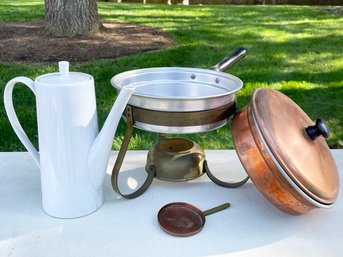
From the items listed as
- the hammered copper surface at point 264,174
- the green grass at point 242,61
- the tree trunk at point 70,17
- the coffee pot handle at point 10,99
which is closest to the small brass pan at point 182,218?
the hammered copper surface at point 264,174

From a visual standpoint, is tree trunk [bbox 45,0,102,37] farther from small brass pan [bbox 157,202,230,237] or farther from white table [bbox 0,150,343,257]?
small brass pan [bbox 157,202,230,237]

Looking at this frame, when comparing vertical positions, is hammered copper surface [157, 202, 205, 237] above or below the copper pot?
below

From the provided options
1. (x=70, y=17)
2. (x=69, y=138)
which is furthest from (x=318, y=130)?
(x=70, y=17)

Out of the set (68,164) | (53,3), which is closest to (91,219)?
(68,164)

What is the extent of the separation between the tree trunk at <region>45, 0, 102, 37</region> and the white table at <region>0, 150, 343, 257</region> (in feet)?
8.45

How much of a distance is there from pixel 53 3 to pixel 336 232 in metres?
3.00

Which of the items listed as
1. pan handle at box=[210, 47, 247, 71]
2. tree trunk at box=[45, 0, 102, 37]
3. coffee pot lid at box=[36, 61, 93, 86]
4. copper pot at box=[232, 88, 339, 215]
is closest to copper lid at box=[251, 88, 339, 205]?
copper pot at box=[232, 88, 339, 215]

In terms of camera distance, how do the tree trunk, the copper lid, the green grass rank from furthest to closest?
the tree trunk
the green grass
the copper lid

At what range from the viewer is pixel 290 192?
27.6 inches

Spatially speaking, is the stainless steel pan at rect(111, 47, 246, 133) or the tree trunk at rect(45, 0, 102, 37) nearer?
the stainless steel pan at rect(111, 47, 246, 133)

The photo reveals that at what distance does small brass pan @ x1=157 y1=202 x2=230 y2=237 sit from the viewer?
751mm

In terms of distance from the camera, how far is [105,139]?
2.49 ft

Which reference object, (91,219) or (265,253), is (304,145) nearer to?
(265,253)

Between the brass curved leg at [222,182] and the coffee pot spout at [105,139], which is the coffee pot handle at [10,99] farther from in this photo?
the brass curved leg at [222,182]
